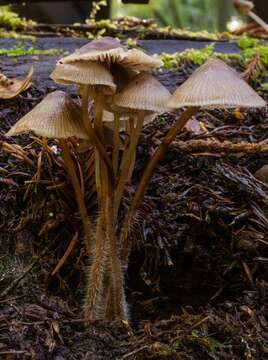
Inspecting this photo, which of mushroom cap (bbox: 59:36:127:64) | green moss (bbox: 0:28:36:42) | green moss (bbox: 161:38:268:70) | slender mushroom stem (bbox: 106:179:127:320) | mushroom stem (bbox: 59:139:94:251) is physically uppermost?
green moss (bbox: 0:28:36:42)

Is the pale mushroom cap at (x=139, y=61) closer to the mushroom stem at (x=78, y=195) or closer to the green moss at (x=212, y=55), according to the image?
the mushroom stem at (x=78, y=195)

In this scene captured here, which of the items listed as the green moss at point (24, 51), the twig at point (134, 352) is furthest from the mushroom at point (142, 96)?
the green moss at point (24, 51)

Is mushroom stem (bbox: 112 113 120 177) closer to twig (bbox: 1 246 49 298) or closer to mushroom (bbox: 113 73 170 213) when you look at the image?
mushroom (bbox: 113 73 170 213)

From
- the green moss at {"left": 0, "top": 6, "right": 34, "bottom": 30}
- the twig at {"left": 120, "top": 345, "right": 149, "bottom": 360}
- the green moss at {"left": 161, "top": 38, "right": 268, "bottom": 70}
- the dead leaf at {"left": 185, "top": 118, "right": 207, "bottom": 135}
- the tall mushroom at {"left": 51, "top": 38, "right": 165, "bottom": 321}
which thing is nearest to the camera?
the twig at {"left": 120, "top": 345, "right": 149, "bottom": 360}

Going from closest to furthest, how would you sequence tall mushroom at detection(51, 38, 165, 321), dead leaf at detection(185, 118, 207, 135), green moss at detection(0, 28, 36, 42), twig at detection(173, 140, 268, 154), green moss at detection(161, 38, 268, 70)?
tall mushroom at detection(51, 38, 165, 321) → twig at detection(173, 140, 268, 154) → dead leaf at detection(185, 118, 207, 135) → green moss at detection(161, 38, 268, 70) → green moss at detection(0, 28, 36, 42)

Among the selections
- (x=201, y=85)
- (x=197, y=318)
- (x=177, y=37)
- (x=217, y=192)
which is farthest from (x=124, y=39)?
(x=197, y=318)

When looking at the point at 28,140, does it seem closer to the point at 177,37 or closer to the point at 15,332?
the point at 15,332

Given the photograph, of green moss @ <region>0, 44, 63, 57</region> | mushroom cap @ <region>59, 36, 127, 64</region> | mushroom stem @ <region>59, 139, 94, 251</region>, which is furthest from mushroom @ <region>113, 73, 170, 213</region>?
green moss @ <region>0, 44, 63, 57</region>
